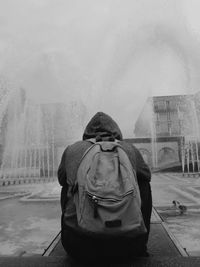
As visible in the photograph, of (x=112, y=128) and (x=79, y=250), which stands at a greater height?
(x=112, y=128)

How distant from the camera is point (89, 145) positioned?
282cm

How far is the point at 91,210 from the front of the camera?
225 cm

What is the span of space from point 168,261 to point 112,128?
52.2 inches

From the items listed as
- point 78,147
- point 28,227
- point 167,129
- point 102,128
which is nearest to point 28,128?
point 28,227

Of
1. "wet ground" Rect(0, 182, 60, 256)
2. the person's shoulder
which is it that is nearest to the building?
"wet ground" Rect(0, 182, 60, 256)

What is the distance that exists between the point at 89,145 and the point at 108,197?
712 millimetres

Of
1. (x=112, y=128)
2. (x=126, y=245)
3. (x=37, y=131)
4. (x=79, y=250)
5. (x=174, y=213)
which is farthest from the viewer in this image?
(x=37, y=131)

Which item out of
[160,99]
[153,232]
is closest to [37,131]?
[160,99]

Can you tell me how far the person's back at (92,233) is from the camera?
2.36m

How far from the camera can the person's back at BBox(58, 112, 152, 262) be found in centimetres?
236

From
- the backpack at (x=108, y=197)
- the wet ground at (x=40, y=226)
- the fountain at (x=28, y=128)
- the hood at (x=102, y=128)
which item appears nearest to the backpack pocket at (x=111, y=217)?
the backpack at (x=108, y=197)

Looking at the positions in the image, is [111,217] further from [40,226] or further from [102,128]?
[40,226]

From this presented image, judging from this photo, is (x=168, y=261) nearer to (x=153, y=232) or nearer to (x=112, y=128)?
(x=112, y=128)

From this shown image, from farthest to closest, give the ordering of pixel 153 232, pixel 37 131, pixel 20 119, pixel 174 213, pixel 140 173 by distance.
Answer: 1. pixel 37 131
2. pixel 20 119
3. pixel 174 213
4. pixel 153 232
5. pixel 140 173
